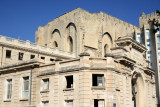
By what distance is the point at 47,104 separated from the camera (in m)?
25.2

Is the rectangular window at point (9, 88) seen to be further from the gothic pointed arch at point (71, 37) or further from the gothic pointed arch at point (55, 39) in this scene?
the gothic pointed arch at point (55, 39)

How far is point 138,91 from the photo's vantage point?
3167 centimetres

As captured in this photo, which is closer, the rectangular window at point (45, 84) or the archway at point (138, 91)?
the rectangular window at point (45, 84)

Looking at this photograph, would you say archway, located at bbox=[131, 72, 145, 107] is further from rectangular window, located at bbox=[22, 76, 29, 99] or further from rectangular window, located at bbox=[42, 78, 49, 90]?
rectangular window, located at bbox=[22, 76, 29, 99]

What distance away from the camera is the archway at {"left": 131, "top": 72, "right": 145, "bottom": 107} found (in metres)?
31.1

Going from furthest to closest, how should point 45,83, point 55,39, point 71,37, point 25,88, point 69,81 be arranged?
1. point 55,39
2. point 71,37
3. point 25,88
4. point 45,83
5. point 69,81

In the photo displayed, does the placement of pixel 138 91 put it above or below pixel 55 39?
below

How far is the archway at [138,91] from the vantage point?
31.1 m

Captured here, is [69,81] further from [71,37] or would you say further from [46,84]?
[71,37]

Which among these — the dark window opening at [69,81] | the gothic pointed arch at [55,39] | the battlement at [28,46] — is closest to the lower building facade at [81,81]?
the dark window opening at [69,81]

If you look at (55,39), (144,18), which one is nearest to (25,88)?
(55,39)

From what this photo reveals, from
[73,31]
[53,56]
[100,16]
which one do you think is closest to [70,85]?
[53,56]

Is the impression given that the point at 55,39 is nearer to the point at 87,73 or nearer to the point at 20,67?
the point at 20,67

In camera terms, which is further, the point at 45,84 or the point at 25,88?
the point at 25,88
